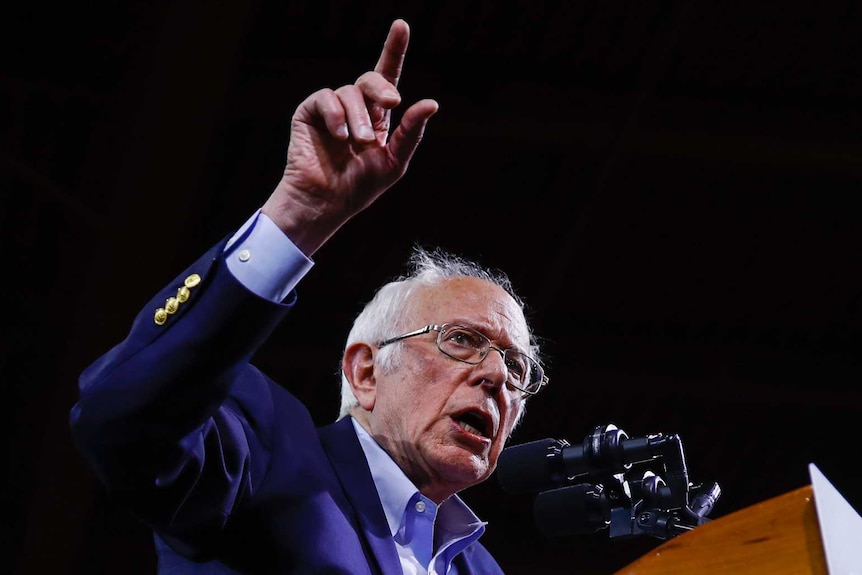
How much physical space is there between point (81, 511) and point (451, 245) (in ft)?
7.11

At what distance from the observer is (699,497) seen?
1.89 meters

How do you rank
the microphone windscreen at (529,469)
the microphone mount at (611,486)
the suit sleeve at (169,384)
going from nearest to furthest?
Answer: the suit sleeve at (169,384) → the microphone mount at (611,486) → the microphone windscreen at (529,469)

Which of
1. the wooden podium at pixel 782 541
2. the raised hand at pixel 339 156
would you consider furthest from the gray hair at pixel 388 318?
the wooden podium at pixel 782 541

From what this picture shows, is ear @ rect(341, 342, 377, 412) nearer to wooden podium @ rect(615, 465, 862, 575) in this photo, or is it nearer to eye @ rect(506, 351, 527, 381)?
eye @ rect(506, 351, 527, 381)

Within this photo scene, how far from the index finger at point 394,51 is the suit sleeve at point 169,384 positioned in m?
0.37

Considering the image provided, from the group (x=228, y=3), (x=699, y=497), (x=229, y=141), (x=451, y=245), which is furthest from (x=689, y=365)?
(x=699, y=497)

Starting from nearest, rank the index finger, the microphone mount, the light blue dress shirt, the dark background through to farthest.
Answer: the index finger
the microphone mount
the light blue dress shirt
the dark background

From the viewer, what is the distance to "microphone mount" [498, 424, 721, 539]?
1831 mm

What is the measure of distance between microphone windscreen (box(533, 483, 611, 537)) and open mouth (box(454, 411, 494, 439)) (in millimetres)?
348

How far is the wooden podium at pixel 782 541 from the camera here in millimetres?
1225

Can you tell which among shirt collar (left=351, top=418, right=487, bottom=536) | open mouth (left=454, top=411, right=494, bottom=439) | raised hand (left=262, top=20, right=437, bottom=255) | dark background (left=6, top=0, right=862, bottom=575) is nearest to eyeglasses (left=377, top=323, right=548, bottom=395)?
open mouth (left=454, top=411, right=494, bottom=439)

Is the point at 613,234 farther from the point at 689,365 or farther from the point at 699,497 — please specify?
the point at 699,497

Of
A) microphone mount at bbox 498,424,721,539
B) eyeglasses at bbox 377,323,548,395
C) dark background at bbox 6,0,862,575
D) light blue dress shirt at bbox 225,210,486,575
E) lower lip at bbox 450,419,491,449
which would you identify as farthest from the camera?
dark background at bbox 6,0,862,575

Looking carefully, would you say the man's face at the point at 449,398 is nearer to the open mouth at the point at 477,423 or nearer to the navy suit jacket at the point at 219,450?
the open mouth at the point at 477,423
